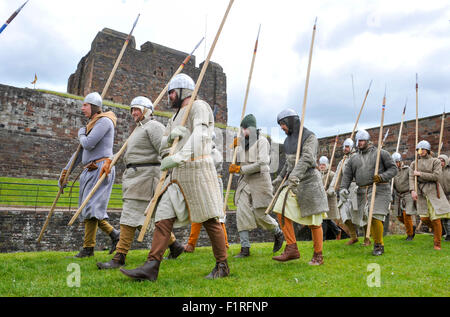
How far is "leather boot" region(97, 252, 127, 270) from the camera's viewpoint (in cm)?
439

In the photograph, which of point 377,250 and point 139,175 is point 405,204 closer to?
point 377,250

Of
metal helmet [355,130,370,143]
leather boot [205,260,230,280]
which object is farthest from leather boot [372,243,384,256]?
leather boot [205,260,230,280]

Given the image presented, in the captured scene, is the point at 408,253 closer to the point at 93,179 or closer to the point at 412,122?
the point at 93,179

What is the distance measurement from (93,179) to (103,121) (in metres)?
0.88

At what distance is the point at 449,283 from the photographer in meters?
3.81

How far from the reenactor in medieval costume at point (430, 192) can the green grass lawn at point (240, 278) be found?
6.94 ft

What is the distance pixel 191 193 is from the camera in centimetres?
382

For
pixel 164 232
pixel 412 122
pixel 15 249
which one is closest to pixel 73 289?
pixel 164 232

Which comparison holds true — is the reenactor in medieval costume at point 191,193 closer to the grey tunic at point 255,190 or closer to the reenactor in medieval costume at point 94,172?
the reenactor in medieval costume at point 94,172

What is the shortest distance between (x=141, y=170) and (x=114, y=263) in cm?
120

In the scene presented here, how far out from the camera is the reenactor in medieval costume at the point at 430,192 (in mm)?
7688

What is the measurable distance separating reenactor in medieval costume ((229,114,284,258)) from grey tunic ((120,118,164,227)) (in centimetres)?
152

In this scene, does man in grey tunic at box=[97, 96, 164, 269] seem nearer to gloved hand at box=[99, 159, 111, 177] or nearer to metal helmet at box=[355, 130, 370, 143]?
gloved hand at box=[99, 159, 111, 177]

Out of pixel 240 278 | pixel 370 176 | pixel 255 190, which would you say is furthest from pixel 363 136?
pixel 240 278
